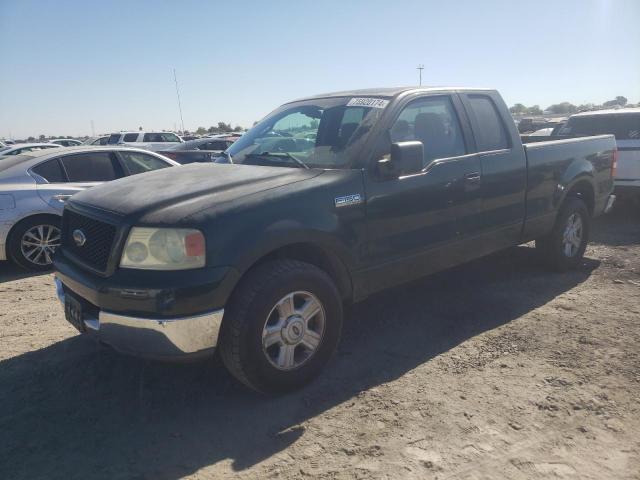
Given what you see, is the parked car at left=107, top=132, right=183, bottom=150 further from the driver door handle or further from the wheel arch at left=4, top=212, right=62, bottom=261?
the driver door handle

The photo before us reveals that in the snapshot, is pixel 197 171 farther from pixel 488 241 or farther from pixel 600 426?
pixel 600 426

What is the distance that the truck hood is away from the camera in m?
2.92

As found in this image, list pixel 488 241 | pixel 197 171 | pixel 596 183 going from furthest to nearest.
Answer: pixel 596 183, pixel 488 241, pixel 197 171

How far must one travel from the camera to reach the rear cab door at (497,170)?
4375mm

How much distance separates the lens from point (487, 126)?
4.55m

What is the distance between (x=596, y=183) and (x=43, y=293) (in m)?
6.18

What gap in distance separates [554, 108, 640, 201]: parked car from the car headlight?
7.04m

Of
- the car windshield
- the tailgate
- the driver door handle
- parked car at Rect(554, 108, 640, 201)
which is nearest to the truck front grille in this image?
the car windshield

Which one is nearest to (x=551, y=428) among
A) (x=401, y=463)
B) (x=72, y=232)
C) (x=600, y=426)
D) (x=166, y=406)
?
(x=600, y=426)

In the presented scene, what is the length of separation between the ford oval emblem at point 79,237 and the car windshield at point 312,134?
53.9 inches

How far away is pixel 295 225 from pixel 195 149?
13.4 metres

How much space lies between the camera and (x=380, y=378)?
340 centimetres

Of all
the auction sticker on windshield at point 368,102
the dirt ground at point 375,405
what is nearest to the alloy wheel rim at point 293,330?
the dirt ground at point 375,405

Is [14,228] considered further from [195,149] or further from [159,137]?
[159,137]
